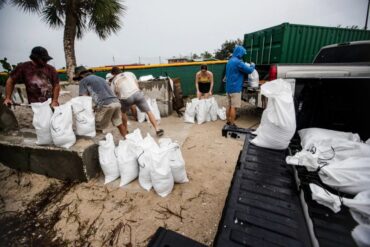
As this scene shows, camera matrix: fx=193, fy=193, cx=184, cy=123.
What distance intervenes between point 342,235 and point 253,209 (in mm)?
390

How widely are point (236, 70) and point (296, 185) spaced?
3467 mm

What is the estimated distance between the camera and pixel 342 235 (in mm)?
888

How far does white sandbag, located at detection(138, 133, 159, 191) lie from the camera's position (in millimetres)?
2371

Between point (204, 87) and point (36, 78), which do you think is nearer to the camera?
point (36, 78)

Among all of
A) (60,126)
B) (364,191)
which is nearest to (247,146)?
(364,191)

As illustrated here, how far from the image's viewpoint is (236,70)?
4.26m

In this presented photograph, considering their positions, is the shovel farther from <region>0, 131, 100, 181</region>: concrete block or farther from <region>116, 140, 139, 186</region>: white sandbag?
<region>116, 140, 139, 186</region>: white sandbag

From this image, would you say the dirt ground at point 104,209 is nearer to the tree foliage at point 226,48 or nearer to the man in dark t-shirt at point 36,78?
the man in dark t-shirt at point 36,78

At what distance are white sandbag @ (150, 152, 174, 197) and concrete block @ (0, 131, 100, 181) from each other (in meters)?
0.97

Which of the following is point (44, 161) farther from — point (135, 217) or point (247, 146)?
point (247, 146)

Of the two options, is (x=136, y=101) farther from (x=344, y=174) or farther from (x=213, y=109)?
(x=344, y=174)

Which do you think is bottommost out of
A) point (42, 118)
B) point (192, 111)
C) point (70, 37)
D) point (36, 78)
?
point (192, 111)

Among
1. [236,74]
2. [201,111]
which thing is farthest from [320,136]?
[201,111]

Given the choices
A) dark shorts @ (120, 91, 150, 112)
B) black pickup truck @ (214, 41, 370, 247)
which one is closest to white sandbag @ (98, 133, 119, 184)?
dark shorts @ (120, 91, 150, 112)
